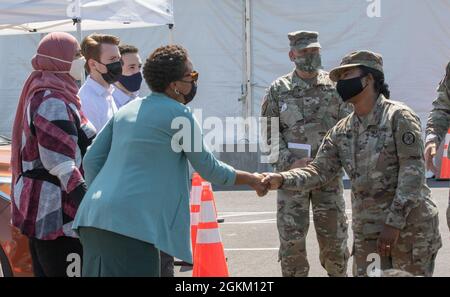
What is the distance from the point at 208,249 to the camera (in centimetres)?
695

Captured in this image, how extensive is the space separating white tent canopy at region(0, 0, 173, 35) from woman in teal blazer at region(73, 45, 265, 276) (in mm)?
5386

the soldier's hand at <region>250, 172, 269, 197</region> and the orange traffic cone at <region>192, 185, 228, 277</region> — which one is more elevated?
the soldier's hand at <region>250, 172, 269, 197</region>

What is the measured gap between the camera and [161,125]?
4.18m

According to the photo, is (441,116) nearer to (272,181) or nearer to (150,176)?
(272,181)

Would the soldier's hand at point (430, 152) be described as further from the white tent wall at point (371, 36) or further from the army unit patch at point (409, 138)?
the white tent wall at point (371, 36)

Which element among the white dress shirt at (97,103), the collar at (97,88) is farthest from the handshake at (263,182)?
the collar at (97,88)

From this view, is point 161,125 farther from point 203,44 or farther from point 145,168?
point 203,44

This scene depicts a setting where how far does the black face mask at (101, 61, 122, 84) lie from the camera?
19.8 feet

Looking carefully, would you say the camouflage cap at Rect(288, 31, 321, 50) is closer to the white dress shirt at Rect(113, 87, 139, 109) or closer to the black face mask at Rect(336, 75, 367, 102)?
the white dress shirt at Rect(113, 87, 139, 109)

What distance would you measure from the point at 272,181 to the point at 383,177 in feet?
2.16

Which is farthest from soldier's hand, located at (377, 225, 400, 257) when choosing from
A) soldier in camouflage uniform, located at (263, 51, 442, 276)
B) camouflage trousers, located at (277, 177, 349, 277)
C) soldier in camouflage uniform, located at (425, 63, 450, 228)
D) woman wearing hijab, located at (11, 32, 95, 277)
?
camouflage trousers, located at (277, 177, 349, 277)
